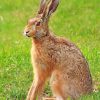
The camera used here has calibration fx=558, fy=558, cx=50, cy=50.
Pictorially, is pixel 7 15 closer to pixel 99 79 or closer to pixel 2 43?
pixel 2 43

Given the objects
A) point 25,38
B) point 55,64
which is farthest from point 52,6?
point 25,38

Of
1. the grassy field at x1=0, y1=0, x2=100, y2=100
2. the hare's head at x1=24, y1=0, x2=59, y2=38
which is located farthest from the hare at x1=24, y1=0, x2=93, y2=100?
the grassy field at x1=0, y1=0, x2=100, y2=100

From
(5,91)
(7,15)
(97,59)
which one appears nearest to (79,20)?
(7,15)

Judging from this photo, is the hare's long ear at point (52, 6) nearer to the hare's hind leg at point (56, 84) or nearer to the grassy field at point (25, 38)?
the hare's hind leg at point (56, 84)

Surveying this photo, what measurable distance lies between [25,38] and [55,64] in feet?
14.2

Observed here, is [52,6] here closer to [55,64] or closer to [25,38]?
[55,64]

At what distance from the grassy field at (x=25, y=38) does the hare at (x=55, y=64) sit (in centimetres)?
29

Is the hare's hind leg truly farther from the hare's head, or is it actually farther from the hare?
the hare's head

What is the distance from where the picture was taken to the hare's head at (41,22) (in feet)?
25.8

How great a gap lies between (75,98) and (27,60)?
2.24m

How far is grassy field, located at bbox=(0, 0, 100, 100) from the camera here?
30.3 feet

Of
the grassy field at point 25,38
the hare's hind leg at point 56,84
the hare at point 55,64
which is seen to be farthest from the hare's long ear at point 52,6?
the grassy field at point 25,38

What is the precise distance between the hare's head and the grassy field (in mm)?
1136

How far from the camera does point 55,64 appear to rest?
803 cm
